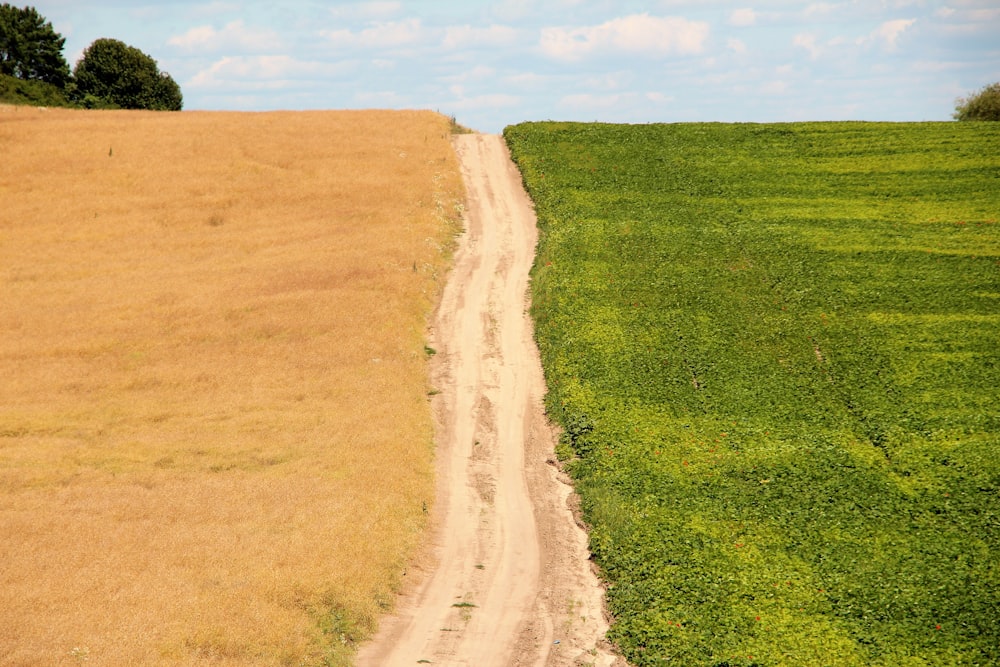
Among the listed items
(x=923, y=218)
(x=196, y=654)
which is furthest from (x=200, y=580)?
(x=923, y=218)

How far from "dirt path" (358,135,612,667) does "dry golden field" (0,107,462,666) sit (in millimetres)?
1354

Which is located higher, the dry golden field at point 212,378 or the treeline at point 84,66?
the treeline at point 84,66

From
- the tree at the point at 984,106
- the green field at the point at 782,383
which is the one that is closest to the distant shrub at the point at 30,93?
the green field at the point at 782,383

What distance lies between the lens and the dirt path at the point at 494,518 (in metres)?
23.9

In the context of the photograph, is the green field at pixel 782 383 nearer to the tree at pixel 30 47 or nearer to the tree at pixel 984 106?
the tree at pixel 984 106

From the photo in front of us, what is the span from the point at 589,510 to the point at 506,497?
12.2 ft

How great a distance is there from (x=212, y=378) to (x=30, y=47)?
83251 millimetres

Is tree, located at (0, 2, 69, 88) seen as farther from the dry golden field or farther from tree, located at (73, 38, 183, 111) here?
the dry golden field

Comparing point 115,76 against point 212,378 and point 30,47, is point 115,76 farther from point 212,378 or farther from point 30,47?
point 212,378

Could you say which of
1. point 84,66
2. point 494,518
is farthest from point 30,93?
point 494,518

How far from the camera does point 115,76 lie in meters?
100

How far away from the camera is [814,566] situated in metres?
26.3

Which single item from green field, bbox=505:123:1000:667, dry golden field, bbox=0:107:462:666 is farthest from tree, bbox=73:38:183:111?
green field, bbox=505:123:1000:667

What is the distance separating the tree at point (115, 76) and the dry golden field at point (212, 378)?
2732 centimetres
